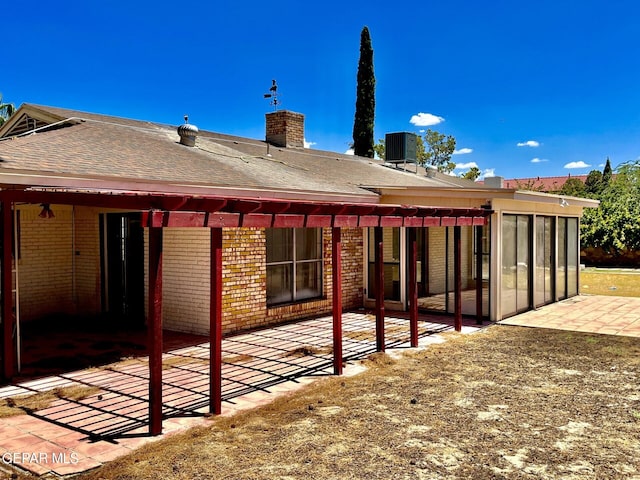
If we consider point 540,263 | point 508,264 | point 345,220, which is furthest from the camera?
point 540,263

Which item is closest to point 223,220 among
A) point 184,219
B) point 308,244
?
point 184,219

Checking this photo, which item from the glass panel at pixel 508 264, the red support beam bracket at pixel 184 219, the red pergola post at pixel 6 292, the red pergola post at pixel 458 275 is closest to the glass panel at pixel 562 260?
the glass panel at pixel 508 264

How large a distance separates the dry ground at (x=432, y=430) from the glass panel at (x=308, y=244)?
13.5 feet

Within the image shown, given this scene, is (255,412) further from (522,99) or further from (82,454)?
(522,99)

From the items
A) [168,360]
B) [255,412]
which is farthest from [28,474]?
[168,360]

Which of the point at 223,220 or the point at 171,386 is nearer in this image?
the point at 223,220

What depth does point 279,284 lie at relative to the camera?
1124cm

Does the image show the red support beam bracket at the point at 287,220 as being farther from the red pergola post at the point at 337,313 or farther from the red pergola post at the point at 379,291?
the red pergola post at the point at 379,291

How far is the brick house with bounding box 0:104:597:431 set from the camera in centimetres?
767

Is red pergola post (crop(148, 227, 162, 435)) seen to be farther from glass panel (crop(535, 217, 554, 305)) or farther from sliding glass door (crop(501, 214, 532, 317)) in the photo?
glass panel (crop(535, 217, 554, 305))

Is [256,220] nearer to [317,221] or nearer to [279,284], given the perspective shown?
[317,221]

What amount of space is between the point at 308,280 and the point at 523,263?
4.83 metres

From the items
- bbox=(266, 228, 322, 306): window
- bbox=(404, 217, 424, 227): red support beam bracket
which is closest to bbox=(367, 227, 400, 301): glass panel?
bbox=(266, 228, 322, 306): window

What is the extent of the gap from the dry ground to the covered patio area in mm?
380
